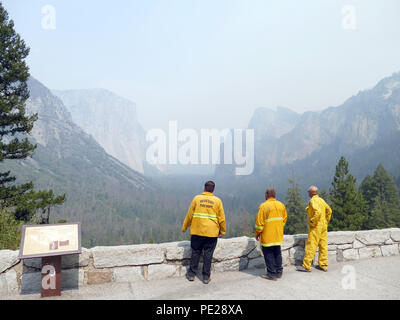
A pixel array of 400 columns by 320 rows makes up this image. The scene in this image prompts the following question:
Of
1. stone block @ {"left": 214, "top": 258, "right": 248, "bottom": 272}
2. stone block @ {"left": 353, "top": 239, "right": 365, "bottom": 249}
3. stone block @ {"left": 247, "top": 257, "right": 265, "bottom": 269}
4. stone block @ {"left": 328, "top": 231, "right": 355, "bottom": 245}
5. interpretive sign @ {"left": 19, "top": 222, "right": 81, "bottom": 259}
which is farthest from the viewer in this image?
stone block @ {"left": 353, "top": 239, "right": 365, "bottom": 249}

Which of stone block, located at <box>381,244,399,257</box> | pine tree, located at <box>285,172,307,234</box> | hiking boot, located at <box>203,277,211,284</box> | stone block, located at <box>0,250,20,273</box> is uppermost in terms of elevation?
stone block, located at <box>0,250,20,273</box>

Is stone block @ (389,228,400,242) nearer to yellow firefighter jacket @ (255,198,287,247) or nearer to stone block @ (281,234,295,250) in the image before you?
stone block @ (281,234,295,250)

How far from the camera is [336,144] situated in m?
198

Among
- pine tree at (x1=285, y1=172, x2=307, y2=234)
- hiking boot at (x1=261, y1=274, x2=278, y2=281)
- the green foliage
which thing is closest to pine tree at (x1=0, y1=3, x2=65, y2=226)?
the green foliage

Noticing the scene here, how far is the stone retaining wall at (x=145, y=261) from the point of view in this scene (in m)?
4.61

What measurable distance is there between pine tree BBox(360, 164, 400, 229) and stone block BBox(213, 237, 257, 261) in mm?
42068

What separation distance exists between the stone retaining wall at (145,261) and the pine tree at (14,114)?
17.5 metres

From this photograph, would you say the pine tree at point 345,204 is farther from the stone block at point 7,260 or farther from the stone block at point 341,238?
the stone block at point 7,260

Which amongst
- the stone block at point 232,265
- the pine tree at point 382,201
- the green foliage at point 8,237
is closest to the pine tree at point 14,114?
the green foliage at point 8,237

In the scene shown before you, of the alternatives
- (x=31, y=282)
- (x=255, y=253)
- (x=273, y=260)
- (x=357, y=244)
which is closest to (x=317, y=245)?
(x=273, y=260)

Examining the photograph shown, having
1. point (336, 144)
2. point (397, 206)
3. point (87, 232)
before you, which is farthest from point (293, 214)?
point (336, 144)

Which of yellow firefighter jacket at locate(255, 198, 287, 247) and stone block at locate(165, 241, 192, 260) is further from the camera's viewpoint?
stone block at locate(165, 241, 192, 260)

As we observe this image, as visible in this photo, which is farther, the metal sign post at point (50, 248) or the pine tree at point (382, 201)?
the pine tree at point (382, 201)

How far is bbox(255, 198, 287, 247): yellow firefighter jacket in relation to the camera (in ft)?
17.1
